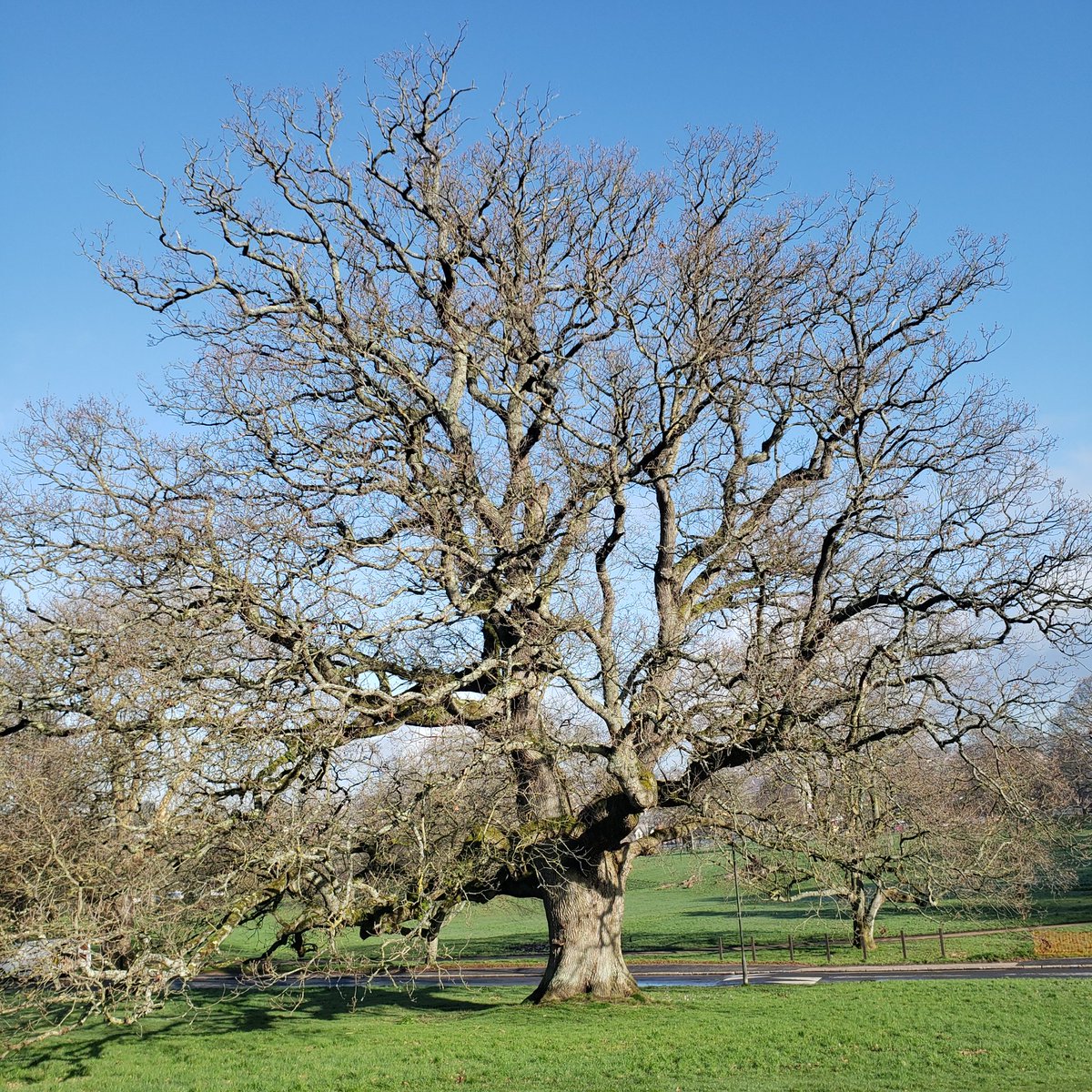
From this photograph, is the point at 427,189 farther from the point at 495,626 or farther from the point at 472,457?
the point at 495,626

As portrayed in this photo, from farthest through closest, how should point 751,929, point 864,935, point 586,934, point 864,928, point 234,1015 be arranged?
point 751,929 < point 864,928 < point 864,935 < point 234,1015 < point 586,934

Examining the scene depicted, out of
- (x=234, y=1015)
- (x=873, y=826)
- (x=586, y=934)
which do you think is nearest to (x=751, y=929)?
(x=586, y=934)

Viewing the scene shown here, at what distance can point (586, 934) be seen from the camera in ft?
62.1

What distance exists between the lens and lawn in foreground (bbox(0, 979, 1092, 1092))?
13.1m

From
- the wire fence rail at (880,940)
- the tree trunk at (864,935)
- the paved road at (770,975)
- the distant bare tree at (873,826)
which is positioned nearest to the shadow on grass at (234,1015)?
the paved road at (770,975)

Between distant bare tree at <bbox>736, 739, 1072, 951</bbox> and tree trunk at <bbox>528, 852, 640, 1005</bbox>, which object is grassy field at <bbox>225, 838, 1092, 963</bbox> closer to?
tree trunk at <bbox>528, 852, 640, 1005</bbox>

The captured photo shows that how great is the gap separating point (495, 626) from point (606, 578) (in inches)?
118

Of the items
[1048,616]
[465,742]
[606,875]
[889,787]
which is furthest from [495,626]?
[1048,616]

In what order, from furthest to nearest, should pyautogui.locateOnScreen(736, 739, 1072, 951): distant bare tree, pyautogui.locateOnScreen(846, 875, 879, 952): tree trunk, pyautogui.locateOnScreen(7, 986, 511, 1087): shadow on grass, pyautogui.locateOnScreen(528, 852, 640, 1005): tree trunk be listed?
1. pyautogui.locateOnScreen(846, 875, 879, 952): tree trunk
2. pyautogui.locateOnScreen(528, 852, 640, 1005): tree trunk
3. pyautogui.locateOnScreen(7, 986, 511, 1087): shadow on grass
4. pyautogui.locateOnScreen(736, 739, 1072, 951): distant bare tree

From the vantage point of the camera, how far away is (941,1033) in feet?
52.2

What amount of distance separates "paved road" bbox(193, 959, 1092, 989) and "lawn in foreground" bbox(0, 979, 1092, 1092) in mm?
5963

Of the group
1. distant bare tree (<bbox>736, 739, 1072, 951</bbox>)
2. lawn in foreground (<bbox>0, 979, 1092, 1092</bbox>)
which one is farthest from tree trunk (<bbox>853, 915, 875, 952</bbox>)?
distant bare tree (<bbox>736, 739, 1072, 951</bbox>)

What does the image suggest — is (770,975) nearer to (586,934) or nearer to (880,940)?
(880,940)

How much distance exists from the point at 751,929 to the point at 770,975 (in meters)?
15.4
